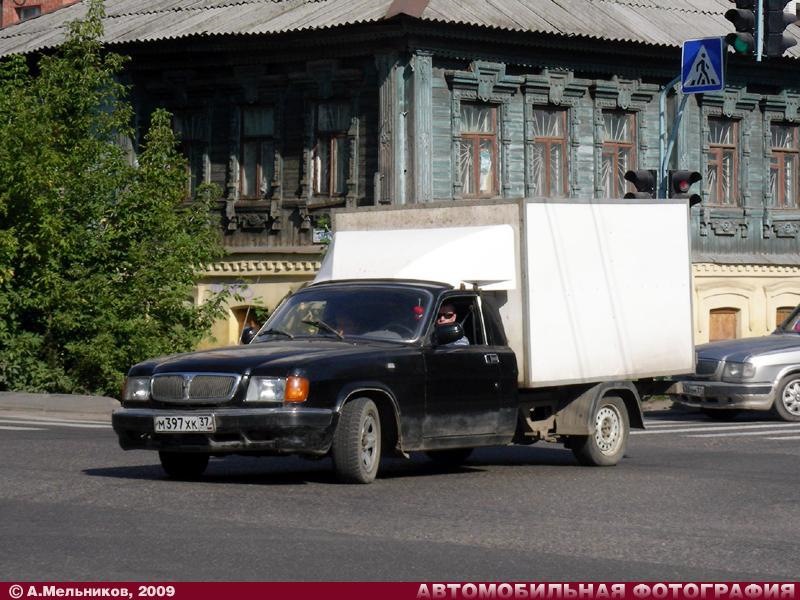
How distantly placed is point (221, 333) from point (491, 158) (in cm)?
609

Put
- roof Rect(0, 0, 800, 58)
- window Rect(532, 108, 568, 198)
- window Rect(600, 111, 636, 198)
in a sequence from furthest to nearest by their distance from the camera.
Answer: window Rect(600, 111, 636, 198)
window Rect(532, 108, 568, 198)
roof Rect(0, 0, 800, 58)

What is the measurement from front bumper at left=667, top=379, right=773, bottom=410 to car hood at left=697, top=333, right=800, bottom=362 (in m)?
0.41

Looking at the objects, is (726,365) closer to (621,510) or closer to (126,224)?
(126,224)


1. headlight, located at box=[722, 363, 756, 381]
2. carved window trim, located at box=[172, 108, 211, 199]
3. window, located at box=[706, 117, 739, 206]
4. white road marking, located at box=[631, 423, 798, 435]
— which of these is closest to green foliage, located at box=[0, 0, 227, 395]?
carved window trim, located at box=[172, 108, 211, 199]

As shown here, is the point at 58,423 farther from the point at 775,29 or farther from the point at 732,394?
the point at 775,29

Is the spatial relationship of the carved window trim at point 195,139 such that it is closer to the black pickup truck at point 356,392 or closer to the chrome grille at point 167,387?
the black pickup truck at point 356,392

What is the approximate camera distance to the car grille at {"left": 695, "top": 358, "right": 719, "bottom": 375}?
79.0 ft

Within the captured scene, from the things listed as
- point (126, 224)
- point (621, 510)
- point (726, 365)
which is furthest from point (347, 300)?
point (126, 224)

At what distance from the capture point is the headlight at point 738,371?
23750 mm

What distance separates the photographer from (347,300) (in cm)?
1495

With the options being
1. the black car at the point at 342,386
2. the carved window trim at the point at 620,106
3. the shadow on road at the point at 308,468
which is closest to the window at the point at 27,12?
the carved window trim at the point at 620,106

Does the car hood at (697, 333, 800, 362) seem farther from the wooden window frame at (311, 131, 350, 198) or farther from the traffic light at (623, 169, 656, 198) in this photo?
the wooden window frame at (311, 131, 350, 198)

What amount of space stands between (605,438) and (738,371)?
25.4 feet

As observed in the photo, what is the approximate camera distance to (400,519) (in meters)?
11.4
